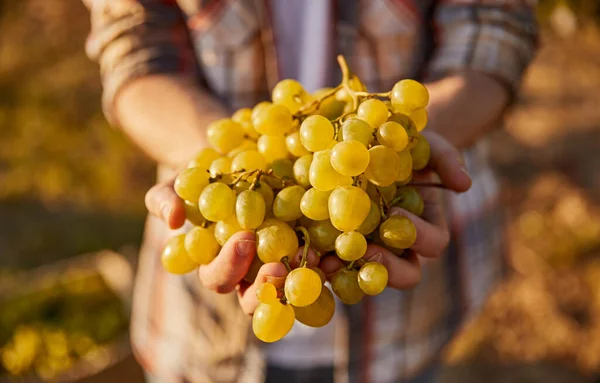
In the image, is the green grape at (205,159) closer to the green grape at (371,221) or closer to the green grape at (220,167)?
the green grape at (220,167)

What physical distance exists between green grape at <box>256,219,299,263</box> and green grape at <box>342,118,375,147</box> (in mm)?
162

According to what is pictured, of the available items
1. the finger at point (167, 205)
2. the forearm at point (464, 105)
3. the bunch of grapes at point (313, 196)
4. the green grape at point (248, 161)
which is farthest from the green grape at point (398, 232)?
the forearm at point (464, 105)

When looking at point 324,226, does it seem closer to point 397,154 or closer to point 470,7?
point 397,154

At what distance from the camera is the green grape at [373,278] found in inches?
32.3

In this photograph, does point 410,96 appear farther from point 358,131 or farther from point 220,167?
point 220,167

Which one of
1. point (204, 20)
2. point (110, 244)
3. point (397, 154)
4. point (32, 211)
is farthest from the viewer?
point (32, 211)

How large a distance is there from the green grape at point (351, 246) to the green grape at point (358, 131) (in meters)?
0.13

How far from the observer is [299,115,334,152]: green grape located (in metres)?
0.84

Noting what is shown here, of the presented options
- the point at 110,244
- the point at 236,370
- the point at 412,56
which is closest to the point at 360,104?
the point at 412,56

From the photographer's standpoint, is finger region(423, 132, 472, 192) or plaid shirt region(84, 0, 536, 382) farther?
plaid shirt region(84, 0, 536, 382)

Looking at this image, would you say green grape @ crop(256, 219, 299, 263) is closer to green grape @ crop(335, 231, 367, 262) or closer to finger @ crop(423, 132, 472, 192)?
green grape @ crop(335, 231, 367, 262)

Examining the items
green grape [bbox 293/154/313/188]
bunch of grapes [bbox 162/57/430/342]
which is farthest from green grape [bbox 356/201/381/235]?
green grape [bbox 293/154/313/188]

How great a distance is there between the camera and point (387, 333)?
1.42m

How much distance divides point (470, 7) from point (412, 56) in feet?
0.56
